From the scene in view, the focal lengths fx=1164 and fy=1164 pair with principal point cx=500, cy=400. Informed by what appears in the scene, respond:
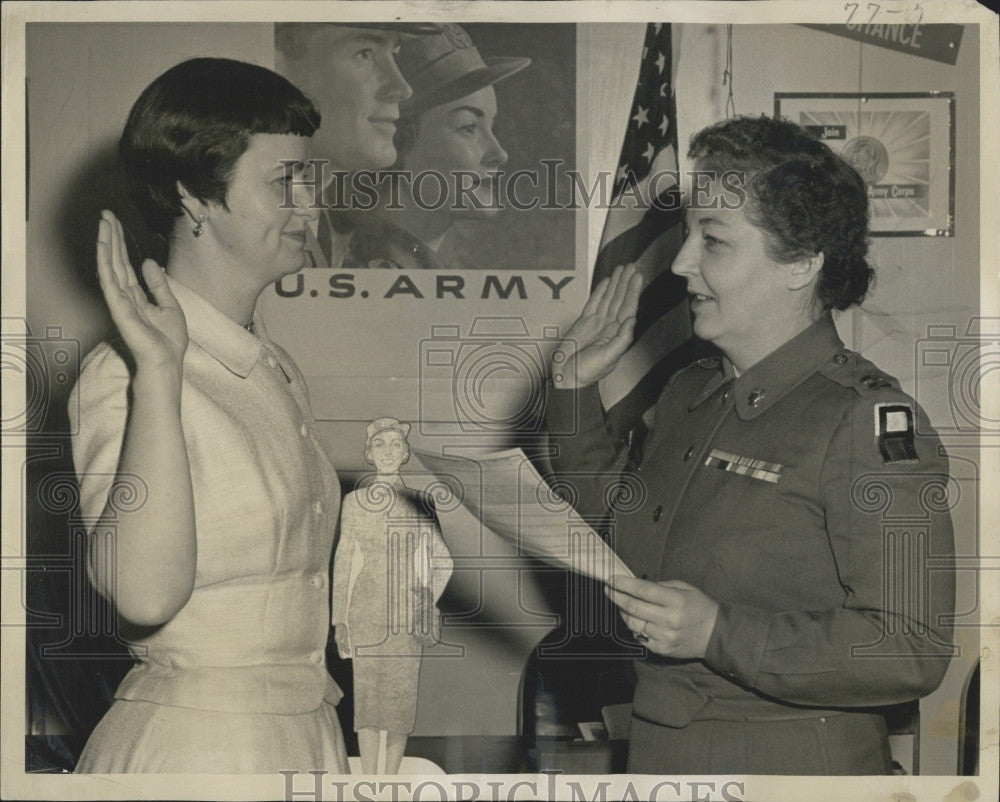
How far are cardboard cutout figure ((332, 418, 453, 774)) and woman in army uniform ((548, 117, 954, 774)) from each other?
34 centimetres

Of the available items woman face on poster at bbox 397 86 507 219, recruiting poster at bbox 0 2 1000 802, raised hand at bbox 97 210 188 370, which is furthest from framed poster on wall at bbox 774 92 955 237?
raised hand at bbox 97 210 188 370

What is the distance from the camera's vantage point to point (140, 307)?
96.7 inches

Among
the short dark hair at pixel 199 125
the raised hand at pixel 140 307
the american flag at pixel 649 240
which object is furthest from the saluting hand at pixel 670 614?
the short dark hair at pixel 199 125

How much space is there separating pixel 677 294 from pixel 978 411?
0.72 metres

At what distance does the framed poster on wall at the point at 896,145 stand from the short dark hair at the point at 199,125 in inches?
42.8

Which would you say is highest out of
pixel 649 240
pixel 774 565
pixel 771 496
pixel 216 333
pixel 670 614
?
pixel 649 240

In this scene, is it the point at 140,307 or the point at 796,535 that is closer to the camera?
the point at 796,535

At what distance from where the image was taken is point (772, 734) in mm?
2410

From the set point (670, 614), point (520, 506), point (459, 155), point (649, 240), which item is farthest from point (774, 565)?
point (459, 155)

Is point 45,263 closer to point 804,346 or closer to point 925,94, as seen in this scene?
point 804,346

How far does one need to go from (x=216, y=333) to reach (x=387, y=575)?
634mm

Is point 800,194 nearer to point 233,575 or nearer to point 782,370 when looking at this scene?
point 782,370

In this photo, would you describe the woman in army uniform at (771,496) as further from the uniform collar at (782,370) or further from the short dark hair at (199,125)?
the short dark hair at (199,125)

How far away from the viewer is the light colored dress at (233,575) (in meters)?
2.42
